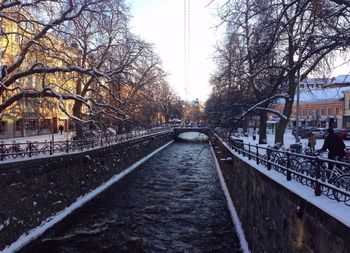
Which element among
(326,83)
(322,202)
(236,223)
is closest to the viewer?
(322,202)

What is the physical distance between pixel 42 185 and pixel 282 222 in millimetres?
10562

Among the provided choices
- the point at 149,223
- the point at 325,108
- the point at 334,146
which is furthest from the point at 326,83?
the point at 325,108

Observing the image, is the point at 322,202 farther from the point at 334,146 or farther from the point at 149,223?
the point at 149,223

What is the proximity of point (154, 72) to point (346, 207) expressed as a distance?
37176 millimetres

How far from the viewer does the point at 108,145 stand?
1070 inches

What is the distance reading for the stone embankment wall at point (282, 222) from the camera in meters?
5.36

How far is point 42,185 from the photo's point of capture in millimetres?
15508

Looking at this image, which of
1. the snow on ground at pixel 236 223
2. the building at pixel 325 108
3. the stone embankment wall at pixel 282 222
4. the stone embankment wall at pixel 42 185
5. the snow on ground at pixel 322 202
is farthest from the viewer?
the building at pixel 325 108

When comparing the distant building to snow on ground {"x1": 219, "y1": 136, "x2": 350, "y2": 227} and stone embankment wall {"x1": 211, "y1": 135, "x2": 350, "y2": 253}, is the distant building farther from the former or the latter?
snow on ground {"x1": 219, "y1": 136, "x2": 350, "y2": 227}

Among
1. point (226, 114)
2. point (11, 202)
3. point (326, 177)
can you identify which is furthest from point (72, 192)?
point (326, 177)

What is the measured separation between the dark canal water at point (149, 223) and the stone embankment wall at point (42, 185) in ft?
2.54

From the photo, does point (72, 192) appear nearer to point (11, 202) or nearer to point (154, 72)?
point (11, 202)

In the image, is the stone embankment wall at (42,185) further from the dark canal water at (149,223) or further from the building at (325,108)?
the building at (325,108)

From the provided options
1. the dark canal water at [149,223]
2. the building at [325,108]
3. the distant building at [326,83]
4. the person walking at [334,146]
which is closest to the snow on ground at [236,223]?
the dark canal water at [149,223]
